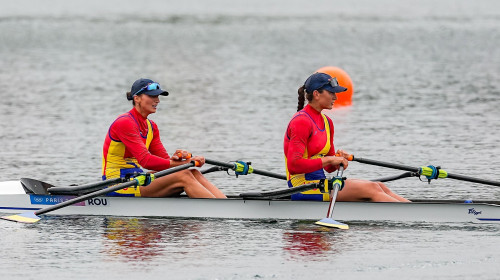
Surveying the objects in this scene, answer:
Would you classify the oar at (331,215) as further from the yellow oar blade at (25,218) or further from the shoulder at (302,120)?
the yellow oar blade at (25,218)

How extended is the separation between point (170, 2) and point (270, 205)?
282 feet

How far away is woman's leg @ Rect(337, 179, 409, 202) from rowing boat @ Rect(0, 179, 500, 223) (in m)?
0.12

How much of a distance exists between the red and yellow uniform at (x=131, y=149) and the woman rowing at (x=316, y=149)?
5.25ft

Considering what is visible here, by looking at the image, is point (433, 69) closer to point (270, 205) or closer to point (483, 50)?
point (483, 50)

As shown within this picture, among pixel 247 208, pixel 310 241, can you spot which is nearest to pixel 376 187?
pixel 310 241

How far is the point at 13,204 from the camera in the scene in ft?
48.4

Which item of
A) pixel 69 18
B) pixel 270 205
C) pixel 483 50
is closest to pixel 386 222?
pixel 270 205

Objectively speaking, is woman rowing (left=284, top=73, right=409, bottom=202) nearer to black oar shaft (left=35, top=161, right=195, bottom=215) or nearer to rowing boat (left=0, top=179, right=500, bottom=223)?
rowing boat (left=0, top=179, right=500, bottom=223)

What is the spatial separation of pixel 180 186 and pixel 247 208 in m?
0.85

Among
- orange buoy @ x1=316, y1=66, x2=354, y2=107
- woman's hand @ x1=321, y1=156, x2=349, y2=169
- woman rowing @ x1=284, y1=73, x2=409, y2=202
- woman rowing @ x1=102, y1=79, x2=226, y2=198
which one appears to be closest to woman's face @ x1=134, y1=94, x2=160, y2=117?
woman rowing @ x1=102, y1=79, x2=226, y2=198

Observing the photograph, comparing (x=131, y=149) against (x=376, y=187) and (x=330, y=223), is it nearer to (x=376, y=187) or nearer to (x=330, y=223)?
(x=330, y=223)

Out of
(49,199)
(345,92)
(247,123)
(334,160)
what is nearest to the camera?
(334,160)

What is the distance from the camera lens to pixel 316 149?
13820 millimetres

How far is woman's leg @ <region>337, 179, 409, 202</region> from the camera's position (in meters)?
13.9
